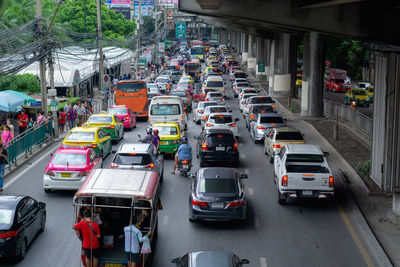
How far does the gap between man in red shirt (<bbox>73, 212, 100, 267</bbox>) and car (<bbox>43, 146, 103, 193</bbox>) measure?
7507 millimetres

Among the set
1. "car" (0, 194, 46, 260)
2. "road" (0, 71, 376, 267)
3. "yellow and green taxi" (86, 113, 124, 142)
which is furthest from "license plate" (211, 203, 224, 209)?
"yellow and green taxi" (86, 113, 124, 142)

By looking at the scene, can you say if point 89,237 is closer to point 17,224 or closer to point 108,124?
point 17,224

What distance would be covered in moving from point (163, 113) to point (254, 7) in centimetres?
1212

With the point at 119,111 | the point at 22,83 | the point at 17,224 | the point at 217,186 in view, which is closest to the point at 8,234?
the point at 17,224

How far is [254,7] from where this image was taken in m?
22.5

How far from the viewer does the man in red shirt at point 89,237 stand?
38.6 feet

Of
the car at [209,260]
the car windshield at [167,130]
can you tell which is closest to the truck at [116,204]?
the car at [209,260]

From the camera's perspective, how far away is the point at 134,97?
139 ft

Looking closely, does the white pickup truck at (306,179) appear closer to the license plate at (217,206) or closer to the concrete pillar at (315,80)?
the license plate at (217,206)

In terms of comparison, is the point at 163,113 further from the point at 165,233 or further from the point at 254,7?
the point at 165,233

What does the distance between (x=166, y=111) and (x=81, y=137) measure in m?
8.89

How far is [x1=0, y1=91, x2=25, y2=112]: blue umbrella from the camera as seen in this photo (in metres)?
32.6

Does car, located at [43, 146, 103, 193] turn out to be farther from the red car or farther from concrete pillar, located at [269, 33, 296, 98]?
concrete pillar, located at [269, 33, 296, 98]

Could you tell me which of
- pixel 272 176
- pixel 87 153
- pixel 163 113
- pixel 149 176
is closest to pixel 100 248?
pixel 149 176
